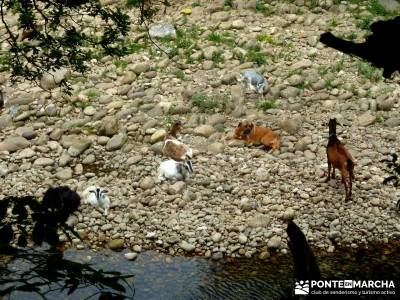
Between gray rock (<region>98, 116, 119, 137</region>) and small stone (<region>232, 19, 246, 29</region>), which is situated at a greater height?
small stone (<region>232, 19, 246, 29</region>)

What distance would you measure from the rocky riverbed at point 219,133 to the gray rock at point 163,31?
0.15 m

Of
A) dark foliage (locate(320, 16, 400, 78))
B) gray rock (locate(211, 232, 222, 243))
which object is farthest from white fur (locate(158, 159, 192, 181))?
dark foliage (locate(320, 16, 400, 78))

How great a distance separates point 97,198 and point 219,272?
2098 mm

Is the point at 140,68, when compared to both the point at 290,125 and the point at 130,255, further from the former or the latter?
the point at 130,255

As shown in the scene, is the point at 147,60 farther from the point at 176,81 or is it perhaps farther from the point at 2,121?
the point at 2,121

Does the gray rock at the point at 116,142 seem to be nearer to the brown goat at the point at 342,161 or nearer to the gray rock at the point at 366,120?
the brown goat at the point at 342,161

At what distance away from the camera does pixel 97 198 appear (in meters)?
8.75

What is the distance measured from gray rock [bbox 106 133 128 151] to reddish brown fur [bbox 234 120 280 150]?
1.72 meters

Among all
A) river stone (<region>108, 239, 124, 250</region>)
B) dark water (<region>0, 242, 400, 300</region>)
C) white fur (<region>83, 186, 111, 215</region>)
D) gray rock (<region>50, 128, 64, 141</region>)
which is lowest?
dark water (<region>0, 242, 400, 300</region>)

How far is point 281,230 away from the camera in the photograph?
8281 mm

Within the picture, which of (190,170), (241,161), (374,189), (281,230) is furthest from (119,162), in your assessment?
(374,189)

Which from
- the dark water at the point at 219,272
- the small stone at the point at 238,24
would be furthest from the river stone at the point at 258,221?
the small stone at the point at 238,24

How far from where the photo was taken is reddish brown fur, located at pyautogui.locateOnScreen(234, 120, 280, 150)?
9.77 m

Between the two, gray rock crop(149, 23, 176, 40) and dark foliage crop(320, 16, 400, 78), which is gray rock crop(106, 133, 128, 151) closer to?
gray rock crop(149, 23, 176, 40)
